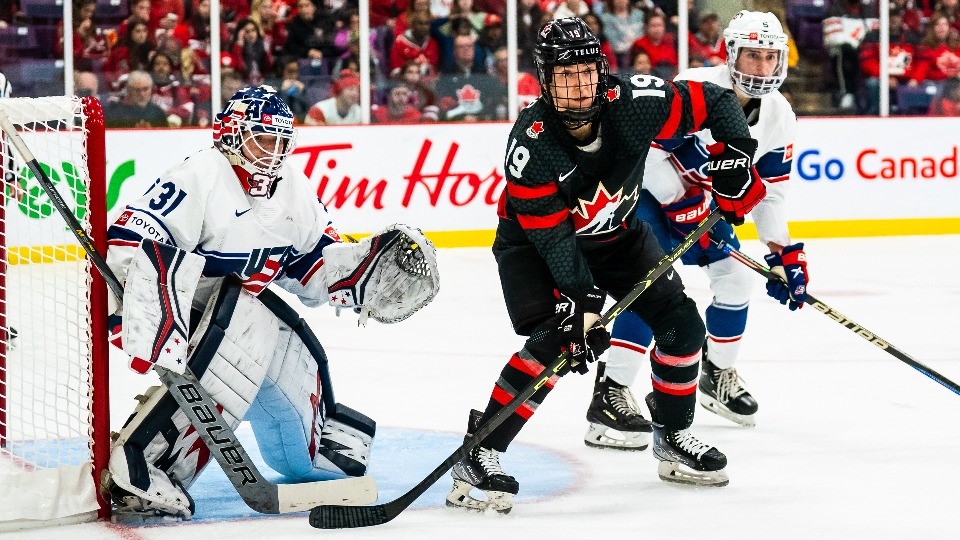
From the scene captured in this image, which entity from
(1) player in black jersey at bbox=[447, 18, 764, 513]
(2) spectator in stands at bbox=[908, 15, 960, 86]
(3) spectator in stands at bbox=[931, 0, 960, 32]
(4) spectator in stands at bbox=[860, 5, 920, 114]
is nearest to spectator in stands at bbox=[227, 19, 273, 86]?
(4) spectator in stands at bbox=[860, 5, 920, 114]

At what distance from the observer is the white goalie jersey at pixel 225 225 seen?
2.75 metres

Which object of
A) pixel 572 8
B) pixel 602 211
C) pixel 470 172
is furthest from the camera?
pixel 572 8

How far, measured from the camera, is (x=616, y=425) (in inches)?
141

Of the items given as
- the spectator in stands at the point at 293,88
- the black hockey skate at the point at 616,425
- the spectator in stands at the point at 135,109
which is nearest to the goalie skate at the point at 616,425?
the black hockey skate at the point at 616,425

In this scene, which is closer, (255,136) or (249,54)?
(255,136)

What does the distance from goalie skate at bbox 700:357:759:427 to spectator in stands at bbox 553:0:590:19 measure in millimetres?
4541

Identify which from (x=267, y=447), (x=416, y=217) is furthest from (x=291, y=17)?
(x=267, y=447)

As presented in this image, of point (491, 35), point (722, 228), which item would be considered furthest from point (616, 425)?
point (491, 35)

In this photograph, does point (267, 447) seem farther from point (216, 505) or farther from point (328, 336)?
point (328, 336)

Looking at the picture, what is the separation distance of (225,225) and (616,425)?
3.96 feet

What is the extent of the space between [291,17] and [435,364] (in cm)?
370

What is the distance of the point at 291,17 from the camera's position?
7871 millimetres

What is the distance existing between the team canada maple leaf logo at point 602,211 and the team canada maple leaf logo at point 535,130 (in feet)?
0.70

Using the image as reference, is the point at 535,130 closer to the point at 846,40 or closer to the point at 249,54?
the point at 249,54
